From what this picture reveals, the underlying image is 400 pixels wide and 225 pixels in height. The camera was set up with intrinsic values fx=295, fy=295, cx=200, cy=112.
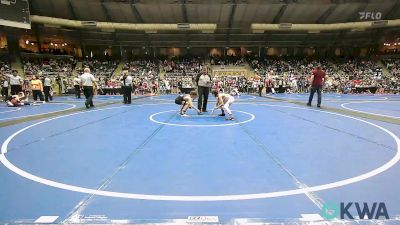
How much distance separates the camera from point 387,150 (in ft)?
17.8

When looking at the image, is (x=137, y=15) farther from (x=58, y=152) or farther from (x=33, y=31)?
(x=58, y=152)

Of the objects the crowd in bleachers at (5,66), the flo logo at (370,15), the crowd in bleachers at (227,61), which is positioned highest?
the flo logo at (370,15)

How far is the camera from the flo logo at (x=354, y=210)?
9.50ft

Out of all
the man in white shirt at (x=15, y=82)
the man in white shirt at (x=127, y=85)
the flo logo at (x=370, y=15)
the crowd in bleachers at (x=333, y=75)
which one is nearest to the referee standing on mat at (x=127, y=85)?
the man in white shirt at (x=127, y=85)

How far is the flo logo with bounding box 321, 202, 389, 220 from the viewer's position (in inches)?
114

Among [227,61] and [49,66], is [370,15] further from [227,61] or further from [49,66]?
[49,66]

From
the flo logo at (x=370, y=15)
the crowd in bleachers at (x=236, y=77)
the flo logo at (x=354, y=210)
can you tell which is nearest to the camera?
the flo logo at (x=354, y=210)

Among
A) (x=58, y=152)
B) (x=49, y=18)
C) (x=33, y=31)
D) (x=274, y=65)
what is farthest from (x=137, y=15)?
(x=58, y=152)

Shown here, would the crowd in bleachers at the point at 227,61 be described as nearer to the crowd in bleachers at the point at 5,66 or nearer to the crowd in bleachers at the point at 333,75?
the crowd in bleachers at the point at 333,75

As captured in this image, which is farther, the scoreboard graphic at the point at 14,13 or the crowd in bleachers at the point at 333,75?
the crowd in bleachers at the point at 333,75

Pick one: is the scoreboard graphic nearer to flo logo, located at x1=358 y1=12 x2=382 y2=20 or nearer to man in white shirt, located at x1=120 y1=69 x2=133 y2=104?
man in white shirt, located at x1=120 y1=69 x2=133 y2=104

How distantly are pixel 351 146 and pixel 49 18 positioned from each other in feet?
104

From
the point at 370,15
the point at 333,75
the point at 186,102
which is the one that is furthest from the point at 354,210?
the point at 370,15

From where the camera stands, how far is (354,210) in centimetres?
303
